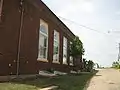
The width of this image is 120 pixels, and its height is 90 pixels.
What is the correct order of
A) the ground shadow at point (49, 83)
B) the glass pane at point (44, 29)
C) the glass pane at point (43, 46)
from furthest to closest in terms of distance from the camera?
the glass pane at point (44, 29) < the glass pane at point (43, 46) < the ground shadow at point (49, 83)

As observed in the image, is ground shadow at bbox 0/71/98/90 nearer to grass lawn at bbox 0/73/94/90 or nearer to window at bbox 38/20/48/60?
grass lawn at bbox 0/73/94/90

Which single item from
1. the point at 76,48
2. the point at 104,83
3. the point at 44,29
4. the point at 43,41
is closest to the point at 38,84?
the point at 104,83

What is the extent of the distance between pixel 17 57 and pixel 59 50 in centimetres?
1270

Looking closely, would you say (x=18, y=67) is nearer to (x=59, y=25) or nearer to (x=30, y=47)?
(x=30, y=47)

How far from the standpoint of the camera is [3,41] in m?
11.6

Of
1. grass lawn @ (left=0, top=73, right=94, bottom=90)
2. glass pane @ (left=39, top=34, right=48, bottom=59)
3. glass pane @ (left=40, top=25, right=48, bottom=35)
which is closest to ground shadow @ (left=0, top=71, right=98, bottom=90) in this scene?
grass lawn @ (left=0, top=73, right=94, bottom=90)

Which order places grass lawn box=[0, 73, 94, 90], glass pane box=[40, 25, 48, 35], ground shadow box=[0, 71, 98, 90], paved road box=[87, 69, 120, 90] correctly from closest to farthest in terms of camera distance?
grass lawn box=[0, 73, 94, 90]
ground shadow box=[0, 71, 98, 90]
paved road box=[87, 69, 120, 90]
glass pane box=[40, 25, 48, 35]

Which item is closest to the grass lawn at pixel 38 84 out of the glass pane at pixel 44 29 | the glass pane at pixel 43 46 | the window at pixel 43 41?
the glass pane at pixel 43 46

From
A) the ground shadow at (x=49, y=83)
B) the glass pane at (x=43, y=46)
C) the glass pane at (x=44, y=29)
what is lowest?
the ground shadow at (x=49, y=83)

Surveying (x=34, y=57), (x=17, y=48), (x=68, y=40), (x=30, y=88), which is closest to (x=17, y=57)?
Result: (x=17, y=48)

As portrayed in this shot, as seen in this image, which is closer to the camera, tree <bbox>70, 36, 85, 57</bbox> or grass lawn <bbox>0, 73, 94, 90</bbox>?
grass lawn <bbox>0, 73, 94, 90</bbox>

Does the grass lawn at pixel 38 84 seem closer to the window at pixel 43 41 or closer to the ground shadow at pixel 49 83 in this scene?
the ground shadow at pixel 49 83

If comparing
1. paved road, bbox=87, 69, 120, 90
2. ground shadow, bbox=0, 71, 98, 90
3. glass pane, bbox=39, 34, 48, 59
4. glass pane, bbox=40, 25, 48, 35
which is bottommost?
paved road, bbox=87, 69, 120, 90

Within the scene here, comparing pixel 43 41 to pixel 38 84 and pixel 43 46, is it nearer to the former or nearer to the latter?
pixel 43 46
